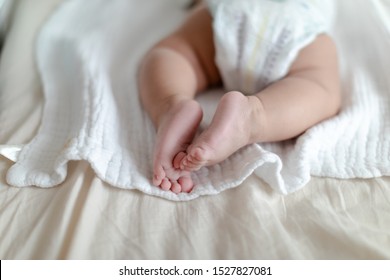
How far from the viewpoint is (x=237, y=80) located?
0.92 meters

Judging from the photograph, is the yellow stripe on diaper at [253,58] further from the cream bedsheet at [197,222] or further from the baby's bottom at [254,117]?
the cream bedsheet at [197,222]

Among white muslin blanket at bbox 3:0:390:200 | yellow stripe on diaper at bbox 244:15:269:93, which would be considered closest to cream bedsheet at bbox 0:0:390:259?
white muslin blanket at bbox 3:0:390:200

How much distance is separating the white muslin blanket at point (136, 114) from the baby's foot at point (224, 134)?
37 millimetres

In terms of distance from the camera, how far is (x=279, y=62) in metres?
0.88

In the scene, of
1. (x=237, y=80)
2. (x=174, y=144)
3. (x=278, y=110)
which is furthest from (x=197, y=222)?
(x=237, y=80)

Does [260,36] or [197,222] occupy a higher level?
[260,36]

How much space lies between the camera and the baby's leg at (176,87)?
0.72m

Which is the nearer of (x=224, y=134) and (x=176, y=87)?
(x=224, y=134)

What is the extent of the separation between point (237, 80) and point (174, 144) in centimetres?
26

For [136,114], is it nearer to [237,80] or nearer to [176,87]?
[176,87]

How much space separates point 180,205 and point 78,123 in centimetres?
26

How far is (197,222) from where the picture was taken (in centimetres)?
67

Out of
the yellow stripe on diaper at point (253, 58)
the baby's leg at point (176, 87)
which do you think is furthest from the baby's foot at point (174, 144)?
the yellow stripe on diaper at point (253, 58)

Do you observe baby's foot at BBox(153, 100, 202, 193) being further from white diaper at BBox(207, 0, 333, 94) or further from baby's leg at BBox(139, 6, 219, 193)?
white diaper at BBox(207, 0, 333, 94)
